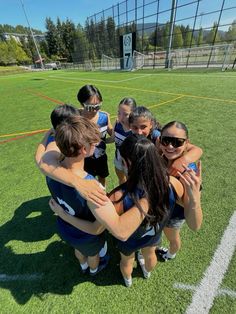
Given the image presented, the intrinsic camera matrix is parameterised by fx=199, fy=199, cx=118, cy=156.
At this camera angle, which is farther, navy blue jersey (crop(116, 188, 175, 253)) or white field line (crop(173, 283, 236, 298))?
white field line (crop(173, 283, 236, 298))

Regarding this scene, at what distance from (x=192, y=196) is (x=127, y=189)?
46cm

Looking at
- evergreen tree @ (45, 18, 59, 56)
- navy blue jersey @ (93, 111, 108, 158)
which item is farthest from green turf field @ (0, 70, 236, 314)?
evergreen tree @ (45, 18, 59, 56)

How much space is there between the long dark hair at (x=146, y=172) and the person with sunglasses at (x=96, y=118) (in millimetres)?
1177

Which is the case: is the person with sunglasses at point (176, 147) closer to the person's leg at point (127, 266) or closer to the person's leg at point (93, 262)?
the person's leg at point (127, 266)

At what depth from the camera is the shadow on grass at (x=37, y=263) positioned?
2094 millimetres

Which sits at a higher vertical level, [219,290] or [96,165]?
[96,165]

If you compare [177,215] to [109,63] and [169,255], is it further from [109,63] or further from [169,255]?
[109,63]

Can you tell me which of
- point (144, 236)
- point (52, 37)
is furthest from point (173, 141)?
point (52, 37)

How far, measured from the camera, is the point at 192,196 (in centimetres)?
139

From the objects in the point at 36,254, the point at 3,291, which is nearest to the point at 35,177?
the point at 36,254

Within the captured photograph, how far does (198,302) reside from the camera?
184cm

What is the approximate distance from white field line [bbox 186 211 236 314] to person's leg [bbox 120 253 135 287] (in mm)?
581

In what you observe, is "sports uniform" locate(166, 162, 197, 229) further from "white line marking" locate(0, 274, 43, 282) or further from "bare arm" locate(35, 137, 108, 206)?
"white line marking" locate(0, 274, 43, 282)

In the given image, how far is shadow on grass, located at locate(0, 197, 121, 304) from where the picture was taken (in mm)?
2094
